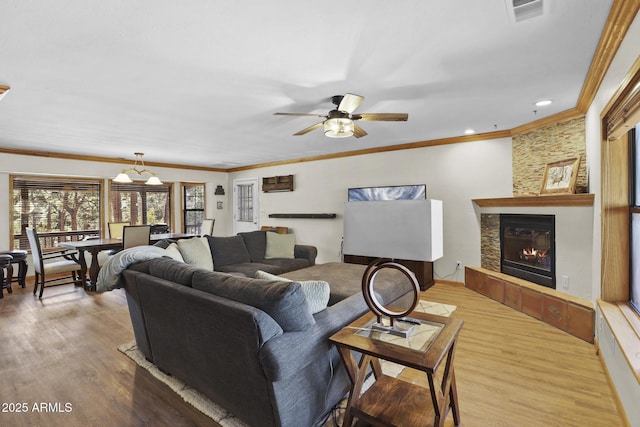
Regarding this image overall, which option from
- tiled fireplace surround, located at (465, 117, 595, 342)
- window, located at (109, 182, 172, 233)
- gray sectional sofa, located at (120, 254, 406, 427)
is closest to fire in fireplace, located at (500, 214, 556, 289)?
tiled fireplace surround, located at (465, 117, 595, 342)

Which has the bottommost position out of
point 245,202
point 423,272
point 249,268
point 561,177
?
point 423,272

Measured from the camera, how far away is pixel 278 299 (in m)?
1.52

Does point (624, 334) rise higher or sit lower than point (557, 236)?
lower

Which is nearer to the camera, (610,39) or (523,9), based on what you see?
(523,9)

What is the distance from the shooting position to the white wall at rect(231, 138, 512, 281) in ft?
14.7

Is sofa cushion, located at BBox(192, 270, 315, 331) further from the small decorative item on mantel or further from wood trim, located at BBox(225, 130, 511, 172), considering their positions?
the small decorative item on mantel

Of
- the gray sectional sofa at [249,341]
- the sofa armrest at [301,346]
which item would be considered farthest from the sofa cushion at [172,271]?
the sofa armrest at [301,346]

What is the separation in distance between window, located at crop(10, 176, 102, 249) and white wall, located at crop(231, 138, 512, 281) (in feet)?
12.5

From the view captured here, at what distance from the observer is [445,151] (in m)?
4.83

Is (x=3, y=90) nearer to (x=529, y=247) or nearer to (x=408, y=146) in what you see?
(x=408, y=146)

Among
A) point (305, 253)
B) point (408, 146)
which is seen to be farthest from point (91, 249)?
point (408, 146)

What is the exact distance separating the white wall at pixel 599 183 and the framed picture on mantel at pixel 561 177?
20 centimetres

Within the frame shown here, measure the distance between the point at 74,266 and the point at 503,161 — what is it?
653 cm

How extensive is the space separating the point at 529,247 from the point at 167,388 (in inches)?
162
